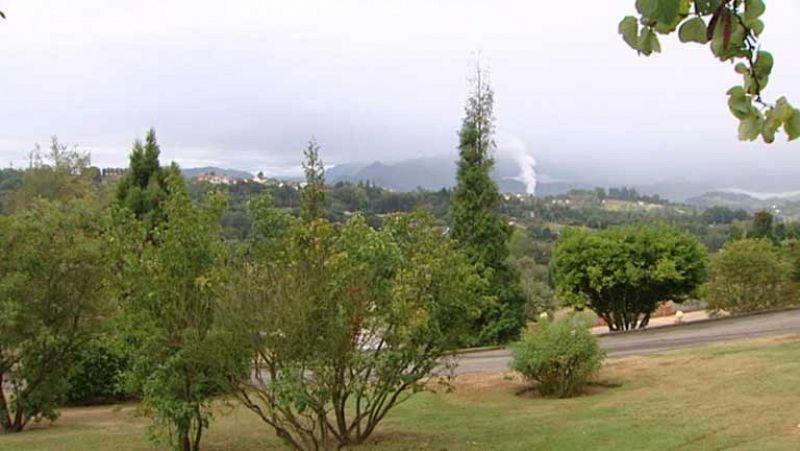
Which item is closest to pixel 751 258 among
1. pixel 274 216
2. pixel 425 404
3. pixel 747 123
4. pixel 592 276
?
pixel 592 276

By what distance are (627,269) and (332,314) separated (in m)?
17.3

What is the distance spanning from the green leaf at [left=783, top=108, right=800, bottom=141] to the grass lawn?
26.9ft

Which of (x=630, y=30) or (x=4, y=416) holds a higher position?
(x=630, y=30)

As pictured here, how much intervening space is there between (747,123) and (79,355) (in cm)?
1708

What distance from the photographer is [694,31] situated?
1.77m

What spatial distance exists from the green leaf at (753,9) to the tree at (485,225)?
81.1ft

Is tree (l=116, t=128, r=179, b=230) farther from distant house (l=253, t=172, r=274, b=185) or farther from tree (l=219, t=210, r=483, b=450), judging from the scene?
tree (l=219, t=210, r=483, b=450)

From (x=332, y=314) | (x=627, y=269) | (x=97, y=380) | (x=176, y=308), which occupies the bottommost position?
(x=97, y=380)

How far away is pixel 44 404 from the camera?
15320mm

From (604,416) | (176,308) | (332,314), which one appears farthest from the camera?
(604,416)

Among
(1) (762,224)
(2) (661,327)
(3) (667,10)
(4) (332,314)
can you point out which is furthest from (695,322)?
(3) (667,10)

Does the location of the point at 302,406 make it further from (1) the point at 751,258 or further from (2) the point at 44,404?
(1) the point at 751,258

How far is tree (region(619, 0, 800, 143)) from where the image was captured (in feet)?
5.68

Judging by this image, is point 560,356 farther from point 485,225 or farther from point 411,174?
point 411,174
